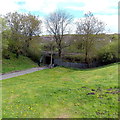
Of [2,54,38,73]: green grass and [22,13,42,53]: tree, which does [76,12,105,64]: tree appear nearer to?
[22,13,42,53]: tree

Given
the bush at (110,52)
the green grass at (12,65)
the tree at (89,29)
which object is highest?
the tree at (89,29)

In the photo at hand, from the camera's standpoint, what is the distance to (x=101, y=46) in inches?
874

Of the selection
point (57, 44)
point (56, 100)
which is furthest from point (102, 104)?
point (57, 44)

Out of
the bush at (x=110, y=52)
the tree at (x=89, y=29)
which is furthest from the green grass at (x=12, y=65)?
the bush at (x=110, y=52)

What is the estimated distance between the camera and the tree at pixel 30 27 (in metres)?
22.3

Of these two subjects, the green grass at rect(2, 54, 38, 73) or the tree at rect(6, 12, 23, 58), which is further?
the tree at rect(6, 12, 23, 58)

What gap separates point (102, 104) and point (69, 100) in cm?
145

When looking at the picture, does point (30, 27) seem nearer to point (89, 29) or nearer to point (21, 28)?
point (21, 28)

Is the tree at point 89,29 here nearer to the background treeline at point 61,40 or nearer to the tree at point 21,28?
the background treeline at point 61,40

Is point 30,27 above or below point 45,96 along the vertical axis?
above

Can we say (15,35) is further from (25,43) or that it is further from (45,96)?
(45,96)

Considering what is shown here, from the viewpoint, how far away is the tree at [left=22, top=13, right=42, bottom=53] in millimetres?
22297

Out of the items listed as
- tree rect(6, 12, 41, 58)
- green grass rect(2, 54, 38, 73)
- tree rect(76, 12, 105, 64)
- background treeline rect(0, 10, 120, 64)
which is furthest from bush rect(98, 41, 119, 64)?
tree rect(6, 12, 41, 58)

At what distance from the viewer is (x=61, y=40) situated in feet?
83.5
